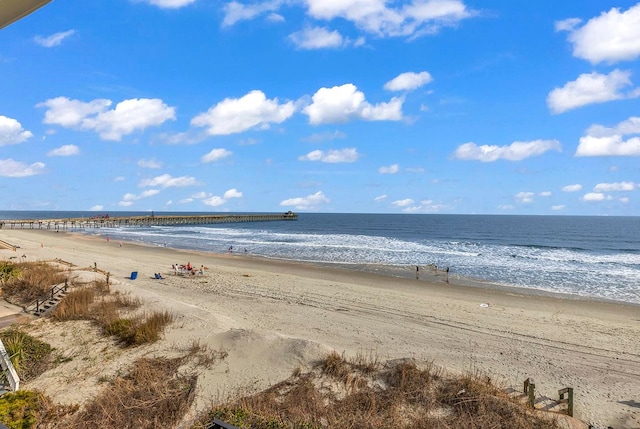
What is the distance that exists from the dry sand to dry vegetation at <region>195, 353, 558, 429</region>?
1.05 metres

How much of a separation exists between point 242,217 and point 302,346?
127540 mm

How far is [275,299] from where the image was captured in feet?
74.0

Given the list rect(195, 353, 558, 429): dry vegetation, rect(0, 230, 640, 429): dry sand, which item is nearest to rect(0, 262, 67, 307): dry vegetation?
rect(0, 230, 640, 429): dry sand

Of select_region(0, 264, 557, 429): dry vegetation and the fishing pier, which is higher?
the fishing pier

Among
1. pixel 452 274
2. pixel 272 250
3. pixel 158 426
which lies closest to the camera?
pixel 158 426

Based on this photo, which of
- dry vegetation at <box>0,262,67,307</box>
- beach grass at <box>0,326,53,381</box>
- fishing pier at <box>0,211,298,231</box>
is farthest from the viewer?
fishing pier at <box>0,211,298,231</box>

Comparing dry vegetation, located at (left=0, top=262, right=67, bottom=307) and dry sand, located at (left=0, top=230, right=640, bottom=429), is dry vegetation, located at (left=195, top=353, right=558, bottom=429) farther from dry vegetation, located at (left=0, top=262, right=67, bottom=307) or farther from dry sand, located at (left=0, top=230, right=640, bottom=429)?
dry vegetation, located at (left=0, top=262, right=67, bottom=307)

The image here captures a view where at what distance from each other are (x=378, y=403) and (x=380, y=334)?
7.09 m

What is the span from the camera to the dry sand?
36.4 feet

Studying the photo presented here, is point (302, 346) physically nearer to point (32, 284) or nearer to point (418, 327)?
point (418, 327)

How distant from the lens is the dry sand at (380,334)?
11.1 m

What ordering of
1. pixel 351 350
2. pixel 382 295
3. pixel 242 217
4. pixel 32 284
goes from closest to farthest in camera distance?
pixel 351 350, pixel 32 284, pixel 382 295, pixel 242 217

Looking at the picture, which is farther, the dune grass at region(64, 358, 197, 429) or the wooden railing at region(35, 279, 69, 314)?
the wooden railing at region(35, 279, 69, 314)

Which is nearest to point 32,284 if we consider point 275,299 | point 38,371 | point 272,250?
point 38,371
